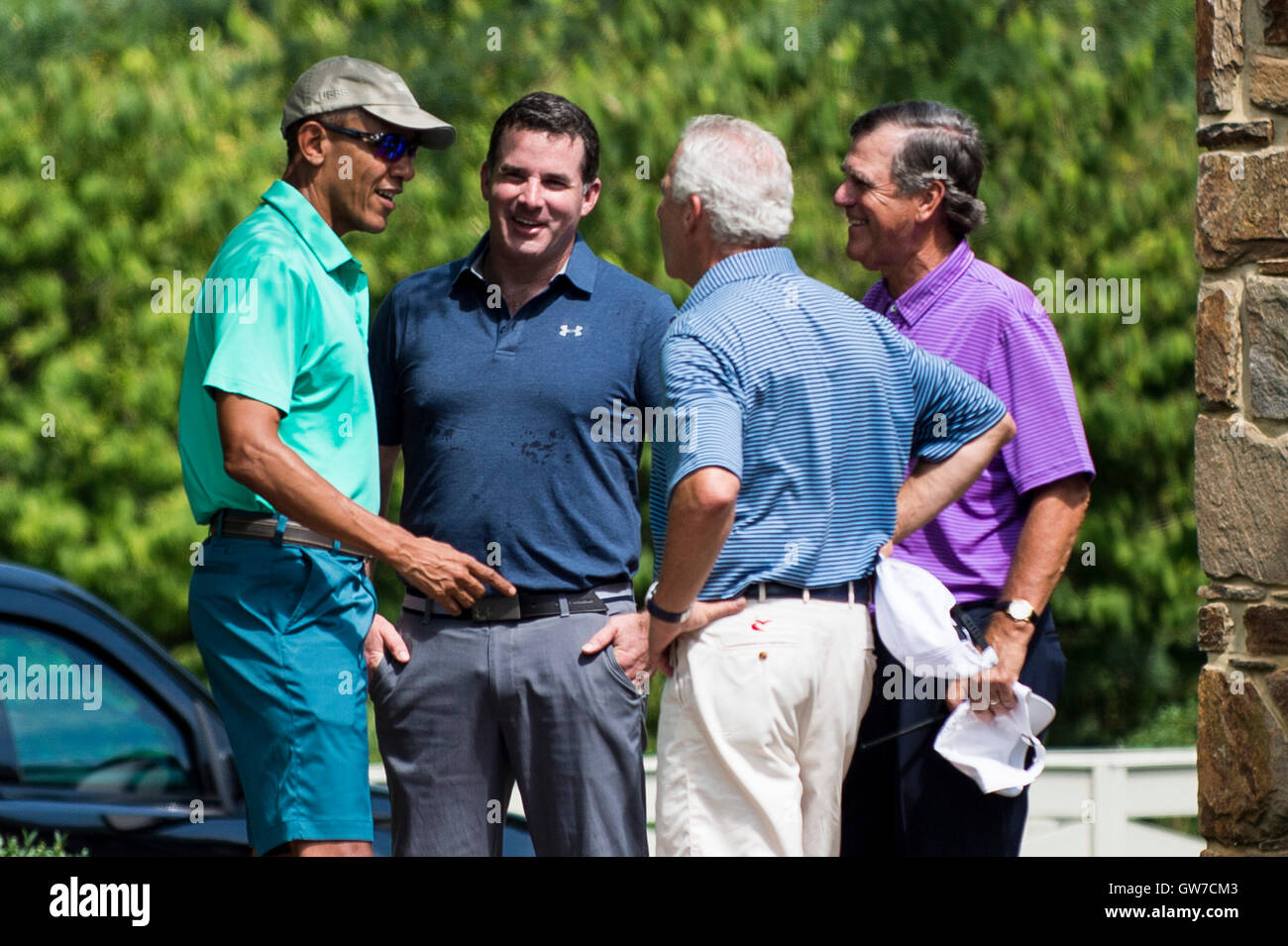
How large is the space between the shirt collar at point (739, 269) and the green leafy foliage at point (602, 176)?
14.2ft

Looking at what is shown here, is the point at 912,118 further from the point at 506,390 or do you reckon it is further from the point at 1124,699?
the point at 1124,699

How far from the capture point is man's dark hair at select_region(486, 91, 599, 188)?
3.95m

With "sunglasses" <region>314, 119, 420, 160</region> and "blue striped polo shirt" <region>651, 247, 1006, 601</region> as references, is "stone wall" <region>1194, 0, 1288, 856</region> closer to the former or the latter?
"blue striped polo shirt" <region>651, 247, 1006, 601</region>

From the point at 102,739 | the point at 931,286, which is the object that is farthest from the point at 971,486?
the point at 102,739

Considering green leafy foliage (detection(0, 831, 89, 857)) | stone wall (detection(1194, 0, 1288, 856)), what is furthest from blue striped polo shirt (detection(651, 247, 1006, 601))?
green leafy foliage (detection(0, 831, 89, 857))

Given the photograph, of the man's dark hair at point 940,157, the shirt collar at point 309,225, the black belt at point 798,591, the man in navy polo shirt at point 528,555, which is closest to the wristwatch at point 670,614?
the black belt at point 798,591

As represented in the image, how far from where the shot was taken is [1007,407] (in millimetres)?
3814

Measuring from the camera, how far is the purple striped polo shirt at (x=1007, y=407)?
380cm

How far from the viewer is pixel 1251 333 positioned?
3.98 meters

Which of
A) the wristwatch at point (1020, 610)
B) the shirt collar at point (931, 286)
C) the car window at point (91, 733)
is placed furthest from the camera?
the car window at point (91, 733)

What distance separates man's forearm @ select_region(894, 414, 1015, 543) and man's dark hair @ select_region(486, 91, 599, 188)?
103cm

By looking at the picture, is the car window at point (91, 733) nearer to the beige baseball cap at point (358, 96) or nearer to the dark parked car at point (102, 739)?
the dark parked car at point (102, 739)

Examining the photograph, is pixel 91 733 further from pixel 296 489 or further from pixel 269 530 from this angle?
pixel 296 489
